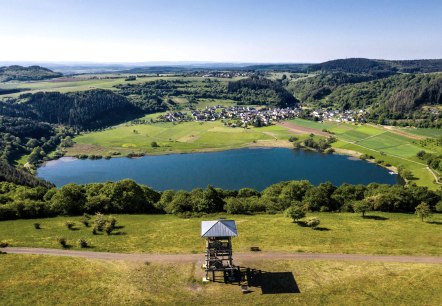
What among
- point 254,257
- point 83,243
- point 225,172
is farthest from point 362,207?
point 225,172

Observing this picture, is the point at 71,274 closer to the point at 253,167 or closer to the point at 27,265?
the point at 27,265

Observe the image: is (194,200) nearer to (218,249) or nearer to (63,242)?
(63,242)

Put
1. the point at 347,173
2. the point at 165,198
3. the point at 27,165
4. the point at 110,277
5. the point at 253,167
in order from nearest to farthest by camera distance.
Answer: the point at 110,277
the point at 165,198
the point at 347,173
the point at 253,167
the point at 27,165

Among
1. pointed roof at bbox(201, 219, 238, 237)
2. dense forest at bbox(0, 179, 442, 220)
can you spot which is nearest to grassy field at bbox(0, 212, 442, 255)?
dense forest at bbox(0, 179, 442, 220)

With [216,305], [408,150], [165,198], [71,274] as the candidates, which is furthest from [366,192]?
[408,150]

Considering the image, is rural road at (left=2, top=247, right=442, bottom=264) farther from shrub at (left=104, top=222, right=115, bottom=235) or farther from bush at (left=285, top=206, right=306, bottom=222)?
bush at (left=285, top=206, right=306, bottom=222)

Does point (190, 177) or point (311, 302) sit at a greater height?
point (311, 302)

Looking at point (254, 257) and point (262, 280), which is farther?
point (254, 257)
